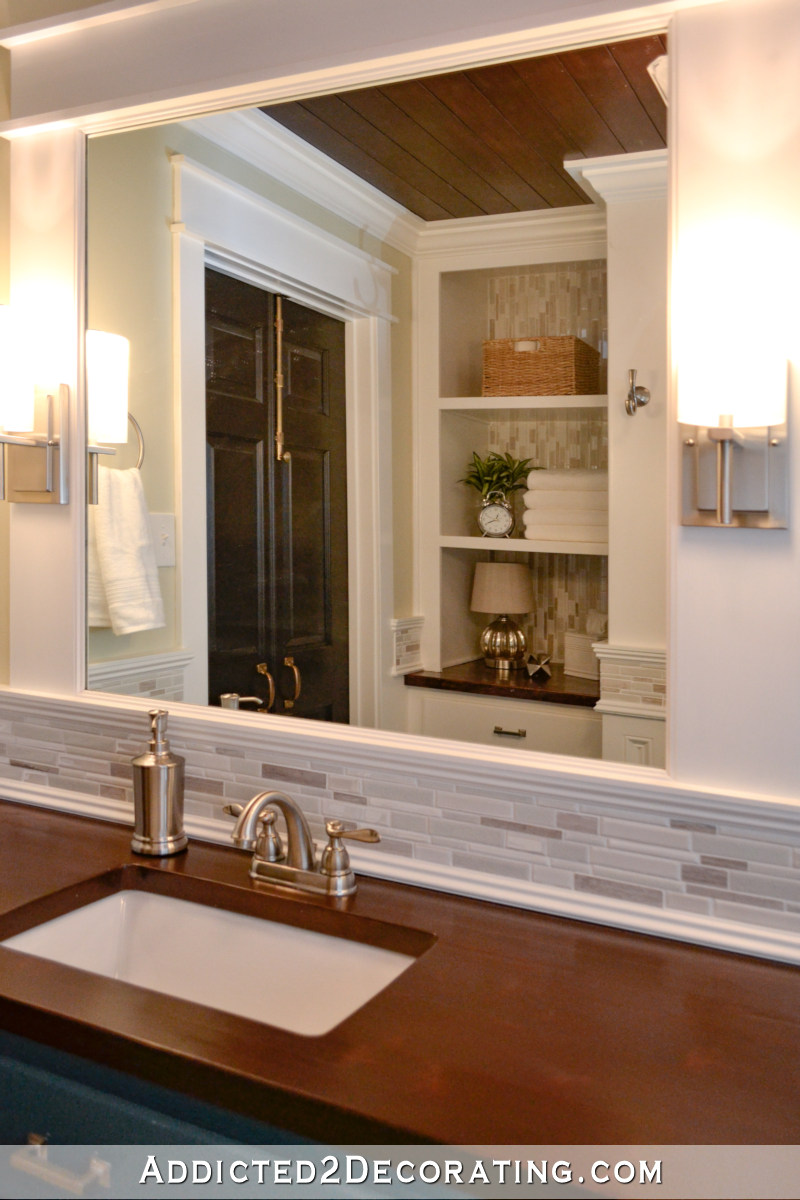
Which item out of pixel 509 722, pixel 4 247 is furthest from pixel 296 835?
pixel 4 247

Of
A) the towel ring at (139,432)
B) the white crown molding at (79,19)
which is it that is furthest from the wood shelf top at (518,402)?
the white crown molding at (79,19)

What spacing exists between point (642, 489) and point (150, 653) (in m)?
0.86

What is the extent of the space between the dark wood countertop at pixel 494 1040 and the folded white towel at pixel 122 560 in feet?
1.75

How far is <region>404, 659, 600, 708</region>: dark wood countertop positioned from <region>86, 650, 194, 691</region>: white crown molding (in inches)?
16.7

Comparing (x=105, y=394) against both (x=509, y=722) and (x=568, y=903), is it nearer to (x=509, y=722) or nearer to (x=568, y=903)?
(x=509, y=722)

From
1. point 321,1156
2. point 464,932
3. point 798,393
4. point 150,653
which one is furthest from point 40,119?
point 321,1156

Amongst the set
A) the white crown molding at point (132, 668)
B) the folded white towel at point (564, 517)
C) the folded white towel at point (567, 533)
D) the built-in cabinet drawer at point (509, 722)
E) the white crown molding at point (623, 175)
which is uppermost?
the white crown molding at point (623, 175)

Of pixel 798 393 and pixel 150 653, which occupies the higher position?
pixel 798 393

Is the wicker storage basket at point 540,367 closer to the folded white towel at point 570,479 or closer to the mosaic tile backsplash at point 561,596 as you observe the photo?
the folded white towel at point 570,479

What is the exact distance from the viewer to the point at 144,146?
5.07 feet

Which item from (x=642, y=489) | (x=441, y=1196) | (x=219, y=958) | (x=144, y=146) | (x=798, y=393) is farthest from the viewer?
(x=144, y=146)

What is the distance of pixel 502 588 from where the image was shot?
1.27 m

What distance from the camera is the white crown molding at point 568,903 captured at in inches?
43.9

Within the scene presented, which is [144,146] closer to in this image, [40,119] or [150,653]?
[40,119]
